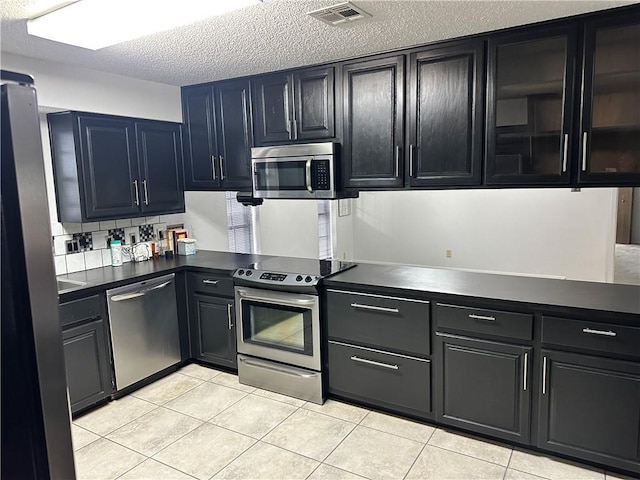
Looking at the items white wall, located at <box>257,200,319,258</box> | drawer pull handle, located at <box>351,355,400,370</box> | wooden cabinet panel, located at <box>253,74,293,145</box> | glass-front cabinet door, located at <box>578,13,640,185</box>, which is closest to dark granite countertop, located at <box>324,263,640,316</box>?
drawer pull handle, located at <box>351,355,400,370</box>

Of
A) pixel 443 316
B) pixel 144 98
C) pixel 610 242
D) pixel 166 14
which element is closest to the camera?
pixel 166 14

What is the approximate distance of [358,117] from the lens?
306 centimetres

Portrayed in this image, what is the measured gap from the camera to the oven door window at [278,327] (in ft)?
10.2

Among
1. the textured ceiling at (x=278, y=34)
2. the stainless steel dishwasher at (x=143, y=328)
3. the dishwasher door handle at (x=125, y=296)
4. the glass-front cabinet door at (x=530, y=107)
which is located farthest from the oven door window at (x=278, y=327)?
the textured ceiling at (x=278, y=34)

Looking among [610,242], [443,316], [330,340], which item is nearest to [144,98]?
[330,340]

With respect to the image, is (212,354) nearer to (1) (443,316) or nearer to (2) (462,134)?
(1) (443,316)

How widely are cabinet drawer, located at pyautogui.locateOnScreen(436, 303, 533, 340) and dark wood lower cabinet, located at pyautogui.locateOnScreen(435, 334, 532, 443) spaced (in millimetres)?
63

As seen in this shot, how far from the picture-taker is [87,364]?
116 inches

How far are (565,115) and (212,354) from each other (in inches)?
118

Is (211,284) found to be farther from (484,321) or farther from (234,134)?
Result: (484,321)

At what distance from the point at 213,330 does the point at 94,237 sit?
123 centimetres

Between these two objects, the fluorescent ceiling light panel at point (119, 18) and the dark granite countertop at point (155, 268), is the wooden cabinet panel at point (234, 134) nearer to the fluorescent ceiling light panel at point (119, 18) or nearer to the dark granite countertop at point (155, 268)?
the dark granite countertop at point (155, 268)

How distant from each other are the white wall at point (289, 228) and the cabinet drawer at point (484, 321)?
353cm

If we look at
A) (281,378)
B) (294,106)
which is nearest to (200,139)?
(294,106)
